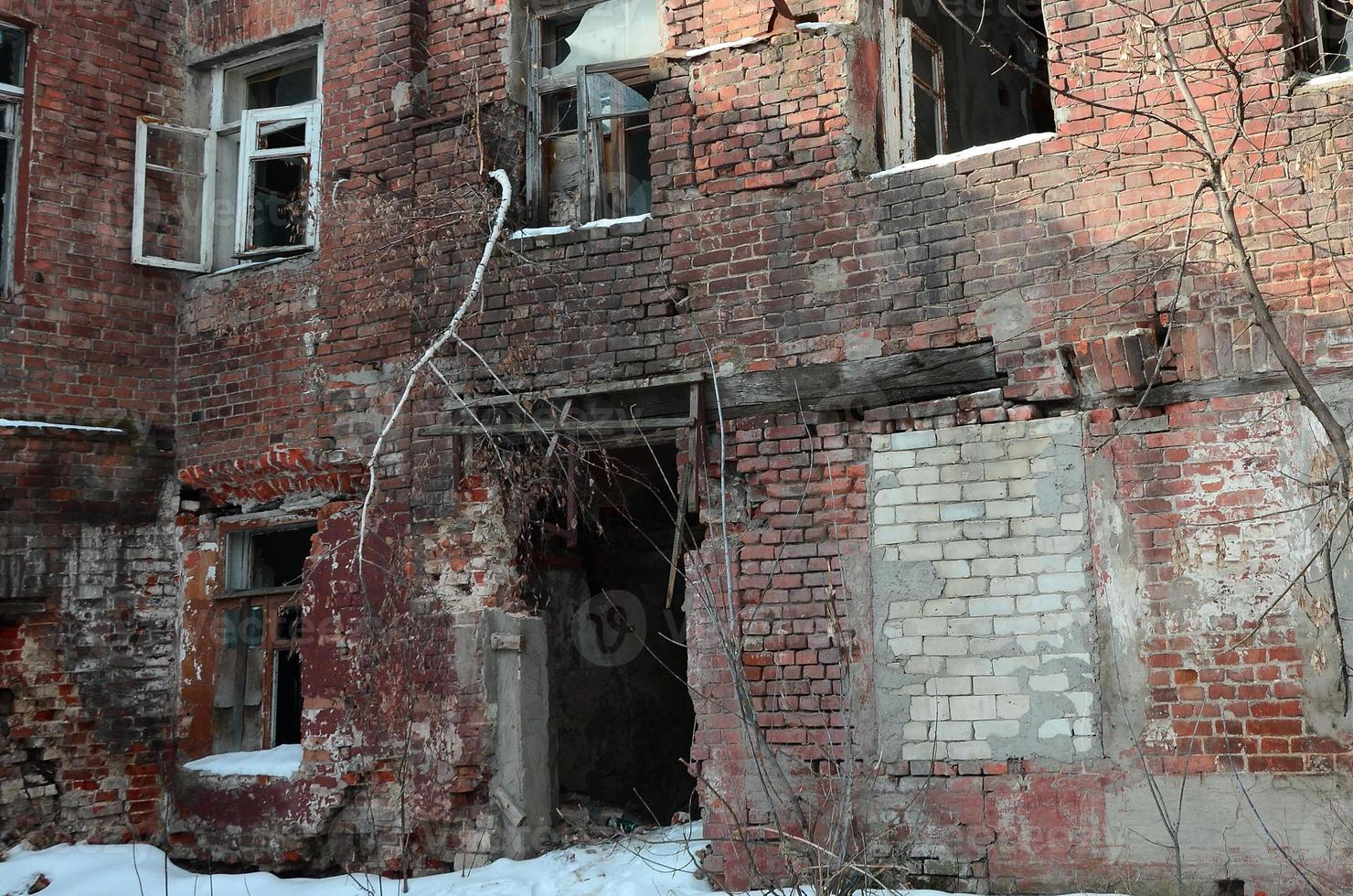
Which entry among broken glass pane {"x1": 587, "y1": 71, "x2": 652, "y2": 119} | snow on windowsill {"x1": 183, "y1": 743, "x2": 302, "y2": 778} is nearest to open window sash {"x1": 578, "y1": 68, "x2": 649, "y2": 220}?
broken glass pane {"x1": 587, "y1": 71, "x2": 652, "y2": 119}

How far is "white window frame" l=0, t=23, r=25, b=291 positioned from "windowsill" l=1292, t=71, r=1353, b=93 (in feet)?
23.2

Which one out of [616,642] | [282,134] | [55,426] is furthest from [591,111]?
[55,426]

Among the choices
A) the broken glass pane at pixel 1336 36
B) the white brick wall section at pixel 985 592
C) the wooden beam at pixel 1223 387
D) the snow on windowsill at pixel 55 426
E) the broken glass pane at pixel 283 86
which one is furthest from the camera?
the broken glass pane at pixel 283 86

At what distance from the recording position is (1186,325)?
5723 millimetres

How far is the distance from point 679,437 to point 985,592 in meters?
1.76

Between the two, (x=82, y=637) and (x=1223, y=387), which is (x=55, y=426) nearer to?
(x=82, y=637)

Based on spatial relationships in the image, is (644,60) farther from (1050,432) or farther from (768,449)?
(1050,432)

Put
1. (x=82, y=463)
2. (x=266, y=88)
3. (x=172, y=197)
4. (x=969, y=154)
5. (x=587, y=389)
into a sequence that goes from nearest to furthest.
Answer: (x=969, y=154) → (x=587, y=389) → (x=82, y=463) → (x=172, y=197) → (x=266, y=88)

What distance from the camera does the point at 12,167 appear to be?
7.93 metres

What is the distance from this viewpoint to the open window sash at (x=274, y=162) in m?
8.19

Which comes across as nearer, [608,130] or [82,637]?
[608,130]

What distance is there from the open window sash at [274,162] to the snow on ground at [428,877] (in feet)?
12.2

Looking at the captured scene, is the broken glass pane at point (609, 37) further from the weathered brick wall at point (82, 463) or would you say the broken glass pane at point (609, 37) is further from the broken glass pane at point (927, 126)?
the weathered brick wall at point (82, 463)

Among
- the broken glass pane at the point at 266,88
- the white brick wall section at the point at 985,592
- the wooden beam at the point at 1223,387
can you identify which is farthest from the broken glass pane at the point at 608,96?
the wooden beam at the point at 1223,387
